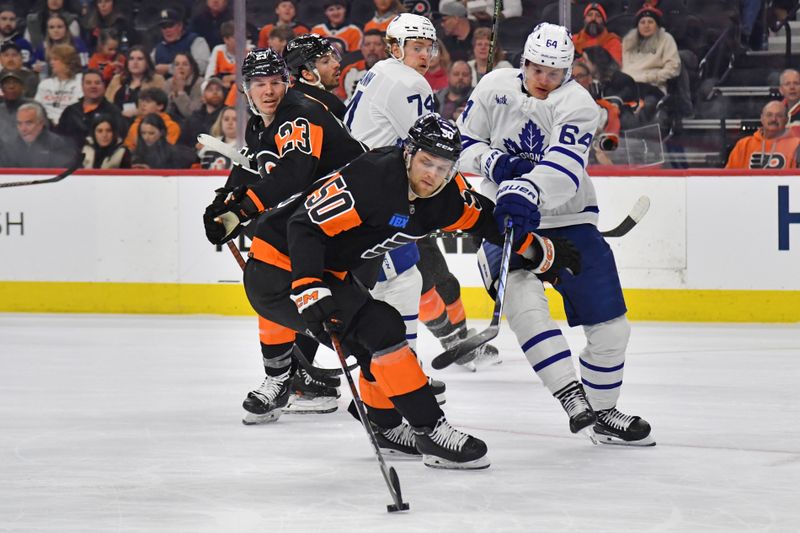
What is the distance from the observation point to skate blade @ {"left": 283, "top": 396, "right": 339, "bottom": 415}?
425 cm

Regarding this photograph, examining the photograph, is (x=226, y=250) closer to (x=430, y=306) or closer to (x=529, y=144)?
(x=430, y=306)

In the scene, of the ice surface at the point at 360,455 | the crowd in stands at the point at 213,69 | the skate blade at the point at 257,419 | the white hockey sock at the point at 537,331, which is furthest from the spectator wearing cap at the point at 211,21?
the white hockey sock at the point at 537,331

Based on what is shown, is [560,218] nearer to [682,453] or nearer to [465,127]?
[465,127]

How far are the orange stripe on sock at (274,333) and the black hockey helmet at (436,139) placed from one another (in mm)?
1019

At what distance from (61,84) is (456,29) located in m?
2.37

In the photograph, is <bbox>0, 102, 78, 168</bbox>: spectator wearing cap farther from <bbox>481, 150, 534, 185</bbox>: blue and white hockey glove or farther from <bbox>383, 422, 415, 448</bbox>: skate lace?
<bbox>383, 422, 415, 448</bbox>: skate lace

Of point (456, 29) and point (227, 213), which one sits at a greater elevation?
point (456, 29)

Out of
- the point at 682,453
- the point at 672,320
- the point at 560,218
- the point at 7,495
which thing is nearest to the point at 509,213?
A: the point at 560,218

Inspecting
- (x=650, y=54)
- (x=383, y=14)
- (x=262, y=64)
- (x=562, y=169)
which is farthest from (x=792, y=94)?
(x=262, y=64)

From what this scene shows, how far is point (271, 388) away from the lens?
4.07 metres

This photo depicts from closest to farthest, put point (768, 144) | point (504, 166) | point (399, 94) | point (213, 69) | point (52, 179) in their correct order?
point (504, 166)
point (399, 94)
point (768, 144)
point (52, 179)
point (213, 69)

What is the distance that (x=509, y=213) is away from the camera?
11.5 ft

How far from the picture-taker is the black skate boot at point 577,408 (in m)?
3.57

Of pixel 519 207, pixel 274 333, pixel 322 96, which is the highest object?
pixel 322 96
